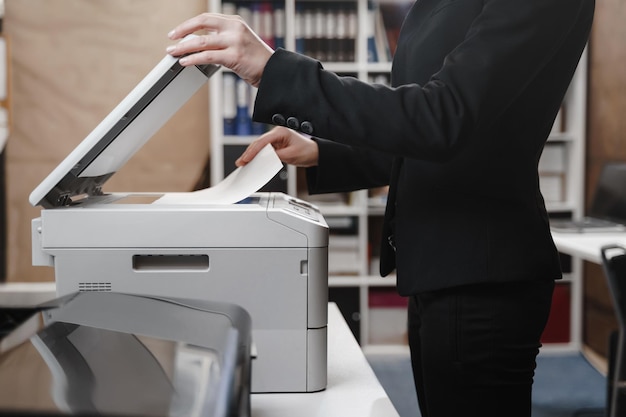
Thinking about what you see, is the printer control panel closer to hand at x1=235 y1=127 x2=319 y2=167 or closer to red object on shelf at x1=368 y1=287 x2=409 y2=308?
hand at x1=235 y1=127 x2=319 y2=167

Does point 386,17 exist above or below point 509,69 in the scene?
above

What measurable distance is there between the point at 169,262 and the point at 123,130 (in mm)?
213

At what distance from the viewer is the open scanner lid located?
3.14 feet

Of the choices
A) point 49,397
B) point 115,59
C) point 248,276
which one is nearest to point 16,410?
point 49,397

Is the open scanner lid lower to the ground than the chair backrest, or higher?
higher

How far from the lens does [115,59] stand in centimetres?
368

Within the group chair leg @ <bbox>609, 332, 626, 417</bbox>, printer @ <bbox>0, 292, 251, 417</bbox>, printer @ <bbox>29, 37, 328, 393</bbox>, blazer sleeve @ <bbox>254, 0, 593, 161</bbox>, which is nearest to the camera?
printer @ <bbox>0, 292, 251, 417</bbox>

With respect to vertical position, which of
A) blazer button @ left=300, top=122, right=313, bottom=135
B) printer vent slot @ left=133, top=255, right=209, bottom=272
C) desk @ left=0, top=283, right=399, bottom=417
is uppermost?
blazer button @ left=300, top=122, right=313, bottom=135

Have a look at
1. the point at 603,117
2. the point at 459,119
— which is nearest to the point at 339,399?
the point at 459,119

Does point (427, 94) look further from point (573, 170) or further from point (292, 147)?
point (573, 170)

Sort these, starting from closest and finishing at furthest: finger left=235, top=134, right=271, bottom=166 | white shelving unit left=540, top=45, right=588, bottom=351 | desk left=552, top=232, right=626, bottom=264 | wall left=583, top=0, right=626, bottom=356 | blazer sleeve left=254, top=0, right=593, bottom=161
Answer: blazer sleeve left=254, top=0, right=593, bottom=161 → finger left=235, top=134, right=271, bottom=166 → desk left=552, top=232, right=626, bottom=264 → wall left=583, top=0, right=626, bottom=356 → white shelving unit left=540, top=45, right=588, bottom=351

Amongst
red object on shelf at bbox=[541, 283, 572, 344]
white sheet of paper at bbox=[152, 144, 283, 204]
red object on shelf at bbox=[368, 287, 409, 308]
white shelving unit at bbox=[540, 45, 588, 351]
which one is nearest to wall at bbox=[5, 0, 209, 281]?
red object on shelf at bbox=[368, 287, 409, 308]

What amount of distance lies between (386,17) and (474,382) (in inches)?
123

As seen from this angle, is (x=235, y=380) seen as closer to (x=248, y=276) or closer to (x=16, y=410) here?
(x=16, y=410)
